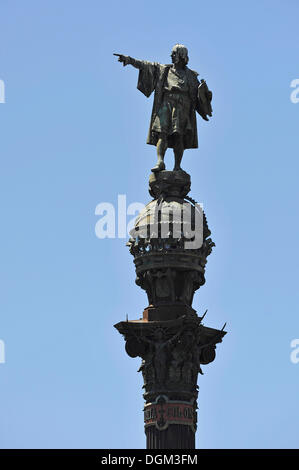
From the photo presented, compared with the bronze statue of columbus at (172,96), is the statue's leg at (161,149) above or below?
below

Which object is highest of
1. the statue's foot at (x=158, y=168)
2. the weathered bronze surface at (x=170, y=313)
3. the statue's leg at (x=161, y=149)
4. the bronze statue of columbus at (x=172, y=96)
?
the bronze statue of columbus at (x=172, y=96)

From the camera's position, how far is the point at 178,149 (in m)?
126

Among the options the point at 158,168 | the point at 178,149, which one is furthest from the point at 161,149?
the point at 158,168

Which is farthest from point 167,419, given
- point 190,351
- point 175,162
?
point 175,162

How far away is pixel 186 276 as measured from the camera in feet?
402

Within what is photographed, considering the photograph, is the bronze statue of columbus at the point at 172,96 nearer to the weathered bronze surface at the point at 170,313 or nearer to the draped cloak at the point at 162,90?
the draped cloak at the point at 162,90

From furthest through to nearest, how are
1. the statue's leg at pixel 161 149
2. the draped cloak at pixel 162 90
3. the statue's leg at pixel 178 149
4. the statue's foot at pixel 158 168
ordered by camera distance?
the statue's leg at pixel 178 149, the draped cloak at pixel 162 90, the statue's leg at pixel 161 149, the statue's foot at pixel 158 168

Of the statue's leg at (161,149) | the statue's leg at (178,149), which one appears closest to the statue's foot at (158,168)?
the statue's leg at (161,149)

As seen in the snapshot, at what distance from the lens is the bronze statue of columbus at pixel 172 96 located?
12538 centimetres

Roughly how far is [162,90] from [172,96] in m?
0.51

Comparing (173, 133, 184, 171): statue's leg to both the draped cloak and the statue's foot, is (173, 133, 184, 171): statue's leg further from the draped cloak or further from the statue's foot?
the statue's foot

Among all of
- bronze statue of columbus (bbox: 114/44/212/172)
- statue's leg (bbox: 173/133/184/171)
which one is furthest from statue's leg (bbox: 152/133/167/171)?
statue's leg (bbox: 173/133/184/171)
